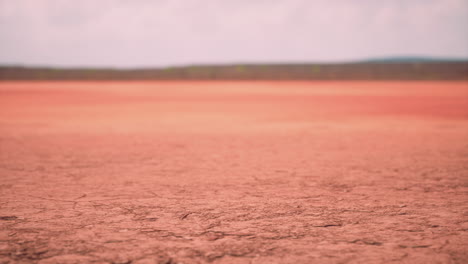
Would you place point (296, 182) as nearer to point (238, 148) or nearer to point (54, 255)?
point (238, 148)

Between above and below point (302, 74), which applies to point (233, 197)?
below

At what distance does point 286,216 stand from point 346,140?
170 inches

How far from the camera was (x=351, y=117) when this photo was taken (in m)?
10.7

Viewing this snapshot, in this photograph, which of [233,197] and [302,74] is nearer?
Answer: [233,197]

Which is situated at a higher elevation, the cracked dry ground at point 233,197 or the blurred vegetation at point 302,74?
the blurred vegetation at point 302,74

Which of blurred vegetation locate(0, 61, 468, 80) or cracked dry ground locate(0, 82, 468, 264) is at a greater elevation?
blurred vegetation locate(0, 61, 468, 80)

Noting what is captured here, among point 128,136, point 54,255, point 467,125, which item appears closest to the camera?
point 54,255

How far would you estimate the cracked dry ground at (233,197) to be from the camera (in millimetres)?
2443

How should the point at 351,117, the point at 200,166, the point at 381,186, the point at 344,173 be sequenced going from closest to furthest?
the point at 381,186 → the point at 344,173 → the point at 200,166 → the point at 351,117

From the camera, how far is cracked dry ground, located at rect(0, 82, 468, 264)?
96.2 inches

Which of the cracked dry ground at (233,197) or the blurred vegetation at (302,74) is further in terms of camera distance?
the blurred vegetation at (302,74)

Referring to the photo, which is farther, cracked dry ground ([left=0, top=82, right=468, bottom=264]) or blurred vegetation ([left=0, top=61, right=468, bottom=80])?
blurred vegetation ([left=0, top=61, right=468, bottom=80])

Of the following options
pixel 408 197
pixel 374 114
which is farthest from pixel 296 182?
pixel 374 114

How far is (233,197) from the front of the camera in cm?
360
